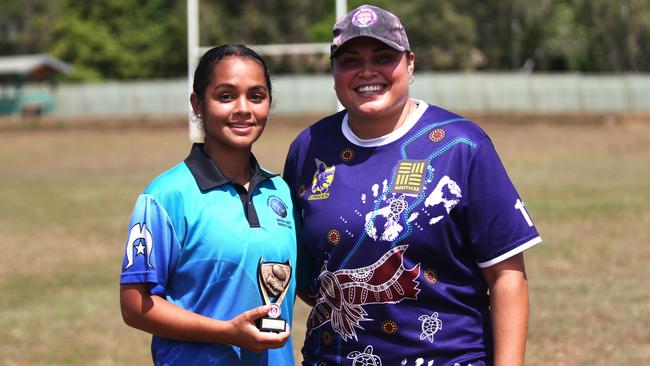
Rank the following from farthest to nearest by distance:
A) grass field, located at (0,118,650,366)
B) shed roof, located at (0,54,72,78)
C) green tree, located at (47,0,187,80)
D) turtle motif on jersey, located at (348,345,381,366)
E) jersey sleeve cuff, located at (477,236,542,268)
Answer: green tree, located at (47,0,187,80), shed roof, located at (0,54,72,78), grass field, located at (0,118,650,366), turtle motif on jersey, located at (348,345,381,366), jersey sleeve cuff, located at (477,236,542,268)

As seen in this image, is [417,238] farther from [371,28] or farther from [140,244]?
[140,244]

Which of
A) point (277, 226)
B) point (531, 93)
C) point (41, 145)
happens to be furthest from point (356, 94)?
point (531, 93)

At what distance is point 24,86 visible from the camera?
5116cm

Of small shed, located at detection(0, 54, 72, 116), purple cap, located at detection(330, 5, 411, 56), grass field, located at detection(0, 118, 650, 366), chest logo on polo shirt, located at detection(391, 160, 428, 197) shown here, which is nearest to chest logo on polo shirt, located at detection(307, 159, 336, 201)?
chest logo on polo shirt, located at detection(391, 160, 428, 197)

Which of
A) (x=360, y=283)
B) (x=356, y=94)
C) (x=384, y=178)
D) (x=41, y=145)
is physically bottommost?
(x=41, y=145)

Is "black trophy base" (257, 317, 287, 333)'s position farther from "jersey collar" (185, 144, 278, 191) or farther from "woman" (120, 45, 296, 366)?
"jersey collar" (185, 144, 278, 191)

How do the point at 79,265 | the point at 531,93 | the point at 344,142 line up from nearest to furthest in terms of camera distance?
1. the point at 344,142
2. the point at 79,265
3. the point at 531,93

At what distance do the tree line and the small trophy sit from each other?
46.6 meters

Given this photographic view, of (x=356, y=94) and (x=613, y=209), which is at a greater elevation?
(x=356, y=94)

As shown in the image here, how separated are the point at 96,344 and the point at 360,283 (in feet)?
16.7

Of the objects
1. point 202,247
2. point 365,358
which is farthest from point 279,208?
point 365,358

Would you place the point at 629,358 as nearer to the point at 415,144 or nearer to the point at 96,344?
the point at 96,344

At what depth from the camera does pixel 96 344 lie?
24.7ft

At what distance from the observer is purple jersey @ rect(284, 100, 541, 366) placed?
2.76 m
